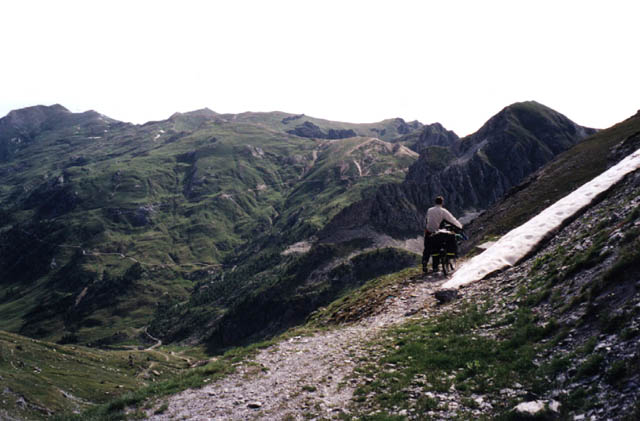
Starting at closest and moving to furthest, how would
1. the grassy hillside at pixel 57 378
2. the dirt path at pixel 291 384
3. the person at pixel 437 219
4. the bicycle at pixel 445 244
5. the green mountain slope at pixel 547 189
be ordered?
the dirt path at pixel 291 384, the bicycle at pixel 445 244, the person at pixel 437 219, the green mountain slope at pixel 547 189, the grassy hillside at pixel 57 378

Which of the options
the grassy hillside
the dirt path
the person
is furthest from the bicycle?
the grassy hillside

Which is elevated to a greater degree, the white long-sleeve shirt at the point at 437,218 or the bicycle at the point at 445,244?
the white long-sleeve shirt at the point at 437,218

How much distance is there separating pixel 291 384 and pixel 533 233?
63.2 feet

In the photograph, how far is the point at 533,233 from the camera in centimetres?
2569

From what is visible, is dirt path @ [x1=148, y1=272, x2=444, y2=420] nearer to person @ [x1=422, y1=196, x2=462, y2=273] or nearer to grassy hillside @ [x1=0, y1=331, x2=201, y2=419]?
person @ [x1=422, y1=196, x2=462, y2=273]

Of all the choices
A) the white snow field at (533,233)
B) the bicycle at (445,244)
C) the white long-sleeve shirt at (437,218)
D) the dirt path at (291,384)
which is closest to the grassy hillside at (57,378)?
the dirt path at (291,384)

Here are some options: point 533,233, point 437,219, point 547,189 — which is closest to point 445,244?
point 437,219

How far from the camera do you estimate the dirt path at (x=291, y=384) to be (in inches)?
593

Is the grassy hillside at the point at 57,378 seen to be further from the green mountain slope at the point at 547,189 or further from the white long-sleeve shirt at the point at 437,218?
the green mountain slope at the point at 547,189

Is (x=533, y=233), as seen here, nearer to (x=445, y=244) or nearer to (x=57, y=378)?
(x=445, y=244)

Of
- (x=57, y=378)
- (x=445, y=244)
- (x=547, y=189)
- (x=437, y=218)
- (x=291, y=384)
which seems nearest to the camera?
(x=291, y=384)

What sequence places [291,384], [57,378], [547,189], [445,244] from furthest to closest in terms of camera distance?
1. [57,378]
2. [547,189]
3. [445,244]
4. [291,384]

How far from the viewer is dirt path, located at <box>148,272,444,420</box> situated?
15055mm

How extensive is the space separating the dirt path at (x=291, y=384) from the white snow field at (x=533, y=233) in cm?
368
